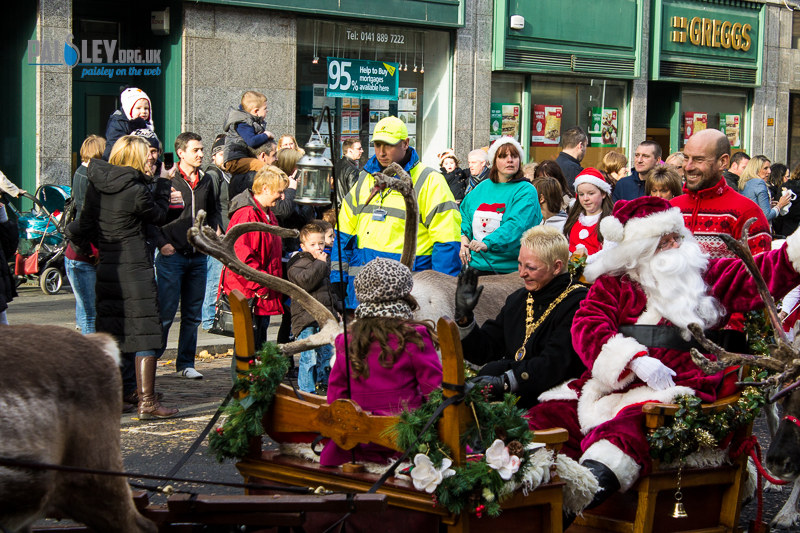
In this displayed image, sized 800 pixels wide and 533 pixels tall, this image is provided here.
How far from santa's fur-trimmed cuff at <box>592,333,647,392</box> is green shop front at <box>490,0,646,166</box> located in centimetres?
1228

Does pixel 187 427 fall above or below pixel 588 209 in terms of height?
below

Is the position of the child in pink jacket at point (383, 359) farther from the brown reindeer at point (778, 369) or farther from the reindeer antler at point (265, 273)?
the brown reindeer at point (778, 369)

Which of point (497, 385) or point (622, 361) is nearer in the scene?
point (622, 361)

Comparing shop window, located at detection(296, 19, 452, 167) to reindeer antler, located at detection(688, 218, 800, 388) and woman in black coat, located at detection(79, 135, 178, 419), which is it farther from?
reindeer antler, located at detection(688, 218, 800, 388)

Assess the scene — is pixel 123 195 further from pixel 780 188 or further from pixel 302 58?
pixel 780 188

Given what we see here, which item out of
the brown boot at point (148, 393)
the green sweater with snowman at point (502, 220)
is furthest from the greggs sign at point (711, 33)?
the brown boot at point (148, 393)

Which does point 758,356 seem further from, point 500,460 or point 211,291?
point 211,291

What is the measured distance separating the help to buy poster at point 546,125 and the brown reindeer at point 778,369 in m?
12.9

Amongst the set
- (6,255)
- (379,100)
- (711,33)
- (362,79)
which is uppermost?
(711,33)

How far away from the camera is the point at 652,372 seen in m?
4.32

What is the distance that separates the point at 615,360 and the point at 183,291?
4.90 m

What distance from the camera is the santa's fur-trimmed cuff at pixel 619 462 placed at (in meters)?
4.04

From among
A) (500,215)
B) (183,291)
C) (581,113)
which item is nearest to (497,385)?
(500,215)

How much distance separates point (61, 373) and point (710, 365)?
271 centimetres
